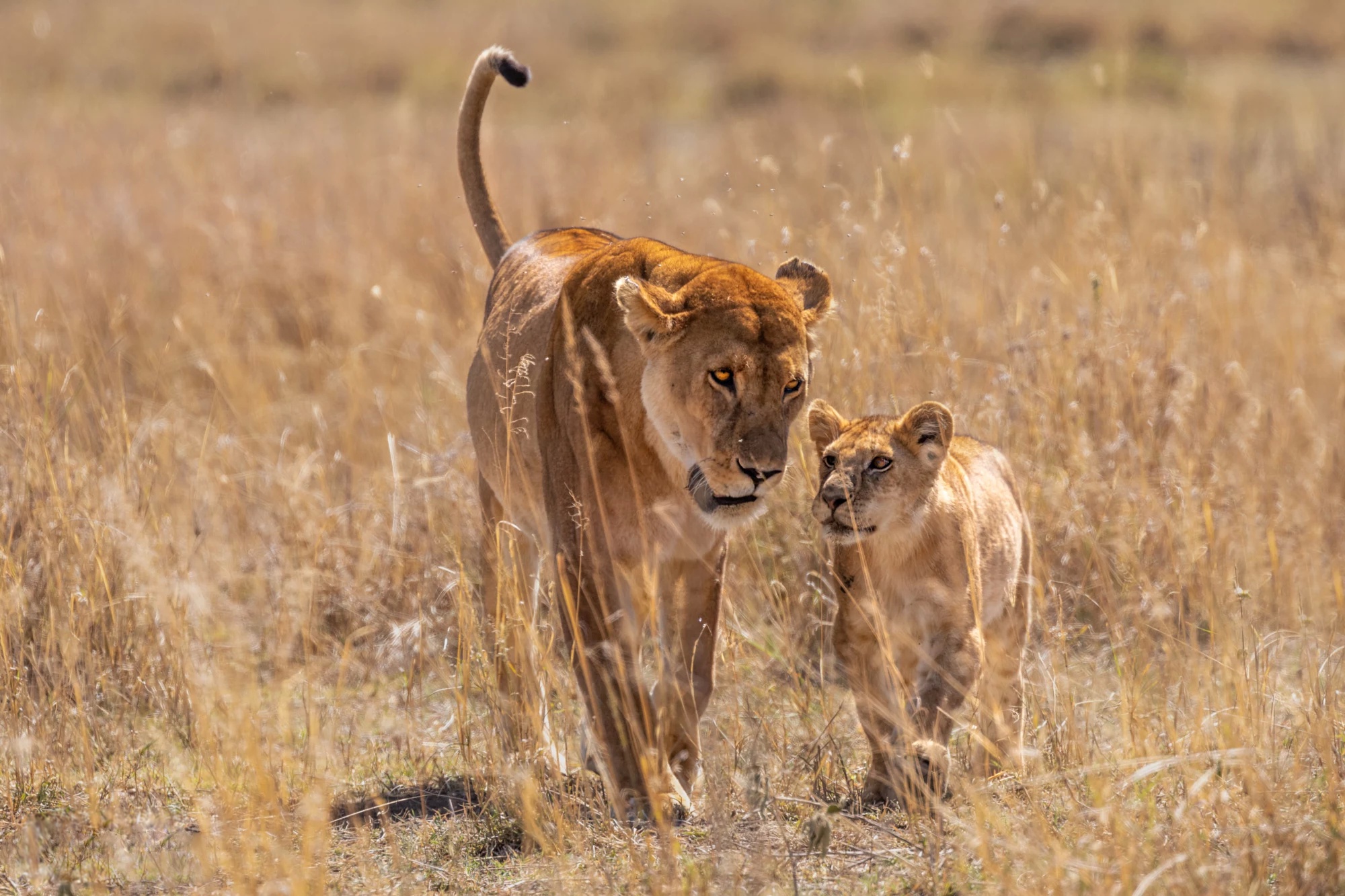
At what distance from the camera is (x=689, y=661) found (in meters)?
4.14

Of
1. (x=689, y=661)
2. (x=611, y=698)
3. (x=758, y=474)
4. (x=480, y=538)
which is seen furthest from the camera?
(x=480, y=538)

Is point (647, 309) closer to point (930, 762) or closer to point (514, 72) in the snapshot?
point (930, 762)

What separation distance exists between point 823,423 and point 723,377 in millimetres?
585

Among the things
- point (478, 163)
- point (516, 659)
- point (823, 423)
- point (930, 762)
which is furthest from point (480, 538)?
point (930, 762)

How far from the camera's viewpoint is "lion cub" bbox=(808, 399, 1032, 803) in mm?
3820

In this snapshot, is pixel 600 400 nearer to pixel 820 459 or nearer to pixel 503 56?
pixel 820 459

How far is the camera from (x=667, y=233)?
10078mm

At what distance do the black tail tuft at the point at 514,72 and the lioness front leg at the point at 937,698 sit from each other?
A: 7.73ft

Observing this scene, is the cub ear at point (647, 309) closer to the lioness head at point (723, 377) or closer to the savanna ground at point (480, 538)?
the lioness head at point (723, 377)

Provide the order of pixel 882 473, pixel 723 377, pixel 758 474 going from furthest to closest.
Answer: pixel 882 473
pixel 723 377
pixel 758 474

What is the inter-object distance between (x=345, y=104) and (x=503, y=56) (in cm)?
1366

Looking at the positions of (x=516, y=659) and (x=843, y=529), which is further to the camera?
(x=516, y=659)

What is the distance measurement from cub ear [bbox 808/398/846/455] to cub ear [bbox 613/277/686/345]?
0.55 meters

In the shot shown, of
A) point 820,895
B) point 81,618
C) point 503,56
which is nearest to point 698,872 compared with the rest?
point 820,895
